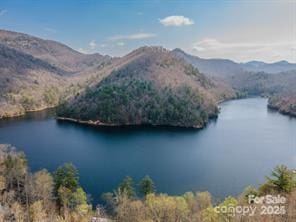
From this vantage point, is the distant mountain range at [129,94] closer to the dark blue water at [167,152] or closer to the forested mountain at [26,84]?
the forested mountain at [26,84]

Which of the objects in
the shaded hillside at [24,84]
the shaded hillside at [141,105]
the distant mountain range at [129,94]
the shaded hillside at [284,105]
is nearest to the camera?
the shaded hillside at [141,105]

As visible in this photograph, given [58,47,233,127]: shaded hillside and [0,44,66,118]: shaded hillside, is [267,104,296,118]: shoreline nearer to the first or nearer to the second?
[58,47,233,127]: shaded hillside

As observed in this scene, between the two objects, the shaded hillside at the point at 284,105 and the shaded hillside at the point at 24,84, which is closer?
the shaded hillside at the point at 284,105

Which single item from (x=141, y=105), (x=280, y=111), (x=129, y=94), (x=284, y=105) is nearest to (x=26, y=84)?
(x=129, y=94)

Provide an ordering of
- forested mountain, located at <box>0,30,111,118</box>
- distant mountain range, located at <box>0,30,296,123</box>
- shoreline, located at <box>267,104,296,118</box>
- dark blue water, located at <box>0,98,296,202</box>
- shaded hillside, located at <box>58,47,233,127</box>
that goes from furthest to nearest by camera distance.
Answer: forested mountain, located at <box>0,30,111,118</box>, shoreline, located at <box>267,104,296,118</box>, distant mountain range, located at <box>0,30,296,123</box>, shaded hillside, located at <box>58,47,233,127</box>, dark blue water, located at <box>0,98,296,202</box>

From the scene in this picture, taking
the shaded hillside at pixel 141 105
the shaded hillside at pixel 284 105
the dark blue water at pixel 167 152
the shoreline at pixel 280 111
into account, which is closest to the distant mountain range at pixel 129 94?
the shaded hillside at pixel 141 105

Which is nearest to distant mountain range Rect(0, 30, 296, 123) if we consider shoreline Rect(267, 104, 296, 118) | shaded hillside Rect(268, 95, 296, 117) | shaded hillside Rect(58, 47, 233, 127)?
shaded hillside Rect(58, 47, 233, 127)

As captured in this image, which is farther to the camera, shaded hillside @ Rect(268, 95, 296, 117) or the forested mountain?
the forested mountain

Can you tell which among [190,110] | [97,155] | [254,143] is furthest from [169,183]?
[190,110]

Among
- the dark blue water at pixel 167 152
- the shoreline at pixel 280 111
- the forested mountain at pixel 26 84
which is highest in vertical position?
the forested mountain at pixel 26 84

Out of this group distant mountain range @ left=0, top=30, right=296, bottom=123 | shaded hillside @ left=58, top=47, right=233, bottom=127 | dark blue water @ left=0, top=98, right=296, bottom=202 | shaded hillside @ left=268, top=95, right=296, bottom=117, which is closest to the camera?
dark blue water @ left=0, top=98, right=296, bottom=202

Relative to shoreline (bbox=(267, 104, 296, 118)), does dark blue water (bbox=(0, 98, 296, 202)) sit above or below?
below
